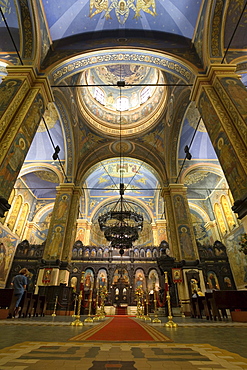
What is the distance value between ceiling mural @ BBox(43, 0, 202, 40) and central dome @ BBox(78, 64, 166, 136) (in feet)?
13.8

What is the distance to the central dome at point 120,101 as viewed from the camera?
12641 mm

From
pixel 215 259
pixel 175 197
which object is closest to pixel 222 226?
pixel 215 259

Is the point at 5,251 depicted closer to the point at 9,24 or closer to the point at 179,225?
the point at 179,225

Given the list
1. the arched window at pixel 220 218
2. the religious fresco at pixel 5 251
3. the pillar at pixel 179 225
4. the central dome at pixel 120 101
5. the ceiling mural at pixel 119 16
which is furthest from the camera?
the arched window at pixel 220 218

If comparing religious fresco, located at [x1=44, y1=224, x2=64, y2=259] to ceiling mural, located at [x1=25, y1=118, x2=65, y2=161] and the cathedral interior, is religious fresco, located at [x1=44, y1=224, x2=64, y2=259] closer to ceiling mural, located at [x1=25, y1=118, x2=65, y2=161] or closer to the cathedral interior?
the cathedral interior

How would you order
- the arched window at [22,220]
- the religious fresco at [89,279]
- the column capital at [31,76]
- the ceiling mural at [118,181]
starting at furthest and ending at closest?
the ceiling mural at [118,181] → the religious fresco at [89,279] → the arched window at [22,220] → the column capital at [31,76]

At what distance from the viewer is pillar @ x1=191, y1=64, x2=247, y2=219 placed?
460 centimetres

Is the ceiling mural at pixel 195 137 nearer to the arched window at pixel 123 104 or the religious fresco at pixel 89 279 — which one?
the arched window at pixel 123 104

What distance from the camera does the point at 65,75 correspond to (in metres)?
7.77

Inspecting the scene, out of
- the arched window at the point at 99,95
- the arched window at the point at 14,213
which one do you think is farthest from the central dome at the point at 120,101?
the arched window at the point at 14,213

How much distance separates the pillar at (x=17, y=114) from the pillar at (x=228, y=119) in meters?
4.87

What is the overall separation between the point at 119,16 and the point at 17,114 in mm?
5731

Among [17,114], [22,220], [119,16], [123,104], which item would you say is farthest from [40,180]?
[119,16]

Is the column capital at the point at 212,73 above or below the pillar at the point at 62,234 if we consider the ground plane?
above
